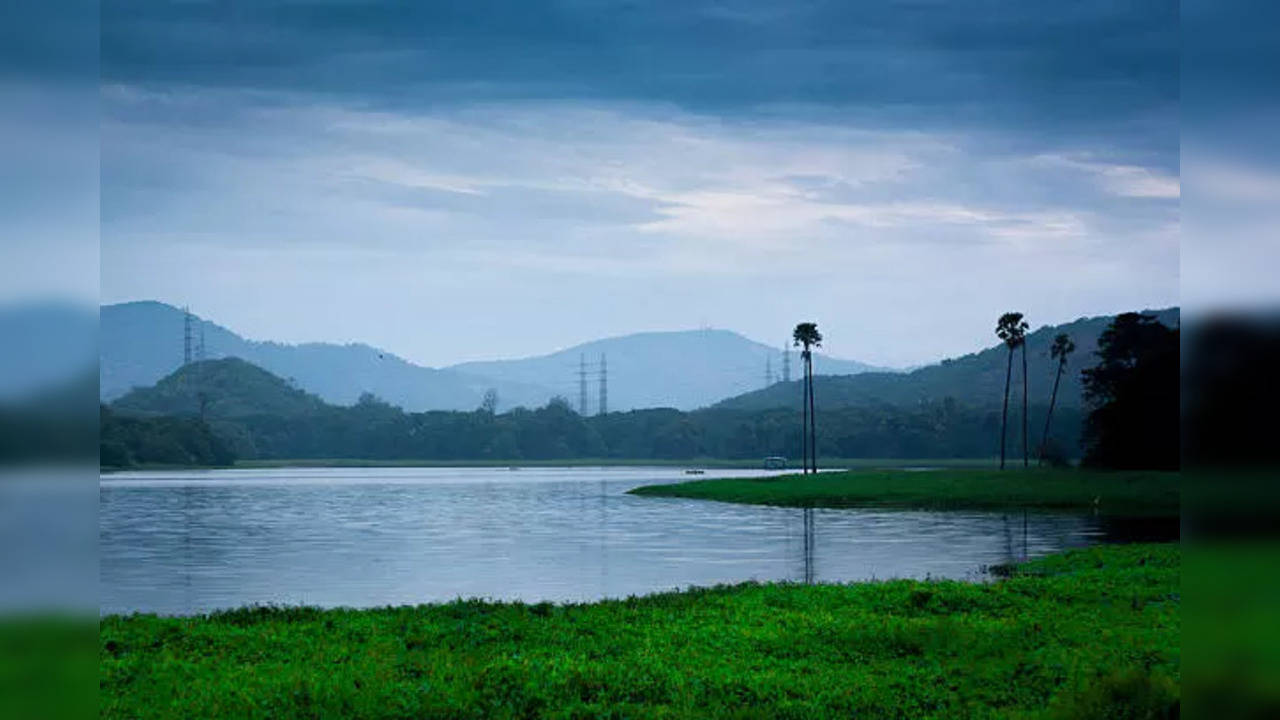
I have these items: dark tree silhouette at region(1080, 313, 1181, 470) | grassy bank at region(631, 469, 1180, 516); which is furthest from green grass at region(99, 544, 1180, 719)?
dark tree silhouette at region(1080, 313, 1181, 470)

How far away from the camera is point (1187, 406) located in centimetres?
665

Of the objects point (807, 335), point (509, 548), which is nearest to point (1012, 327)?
point (807, 335)

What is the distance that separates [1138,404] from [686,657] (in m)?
82.8

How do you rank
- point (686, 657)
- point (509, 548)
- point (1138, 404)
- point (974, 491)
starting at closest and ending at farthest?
point (686, 657)
point (509, 548)
point (974, 491)
point (1138, 404)

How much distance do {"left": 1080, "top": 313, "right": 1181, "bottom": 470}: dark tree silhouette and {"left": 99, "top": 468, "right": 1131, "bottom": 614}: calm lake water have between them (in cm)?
2933

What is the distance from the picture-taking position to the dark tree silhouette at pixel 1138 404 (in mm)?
91312

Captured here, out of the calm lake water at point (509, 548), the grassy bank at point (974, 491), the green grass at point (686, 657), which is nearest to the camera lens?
the green grass at point (686, 657)

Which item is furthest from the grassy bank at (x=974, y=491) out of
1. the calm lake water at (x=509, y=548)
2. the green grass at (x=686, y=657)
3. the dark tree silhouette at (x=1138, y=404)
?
the green grass at (x=686, y=657)

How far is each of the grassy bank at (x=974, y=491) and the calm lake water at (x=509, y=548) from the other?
22.9 ft

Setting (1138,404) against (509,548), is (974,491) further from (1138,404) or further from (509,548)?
(509,548)

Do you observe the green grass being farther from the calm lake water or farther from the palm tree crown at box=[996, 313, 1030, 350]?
the palm tree crown at box=[996, 313, 1030, 350]

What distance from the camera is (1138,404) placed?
93688 mm

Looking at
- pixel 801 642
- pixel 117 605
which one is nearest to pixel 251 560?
pixel 117 605

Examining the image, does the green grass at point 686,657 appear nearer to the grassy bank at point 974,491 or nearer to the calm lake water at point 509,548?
the calm lake water at point 509,548
